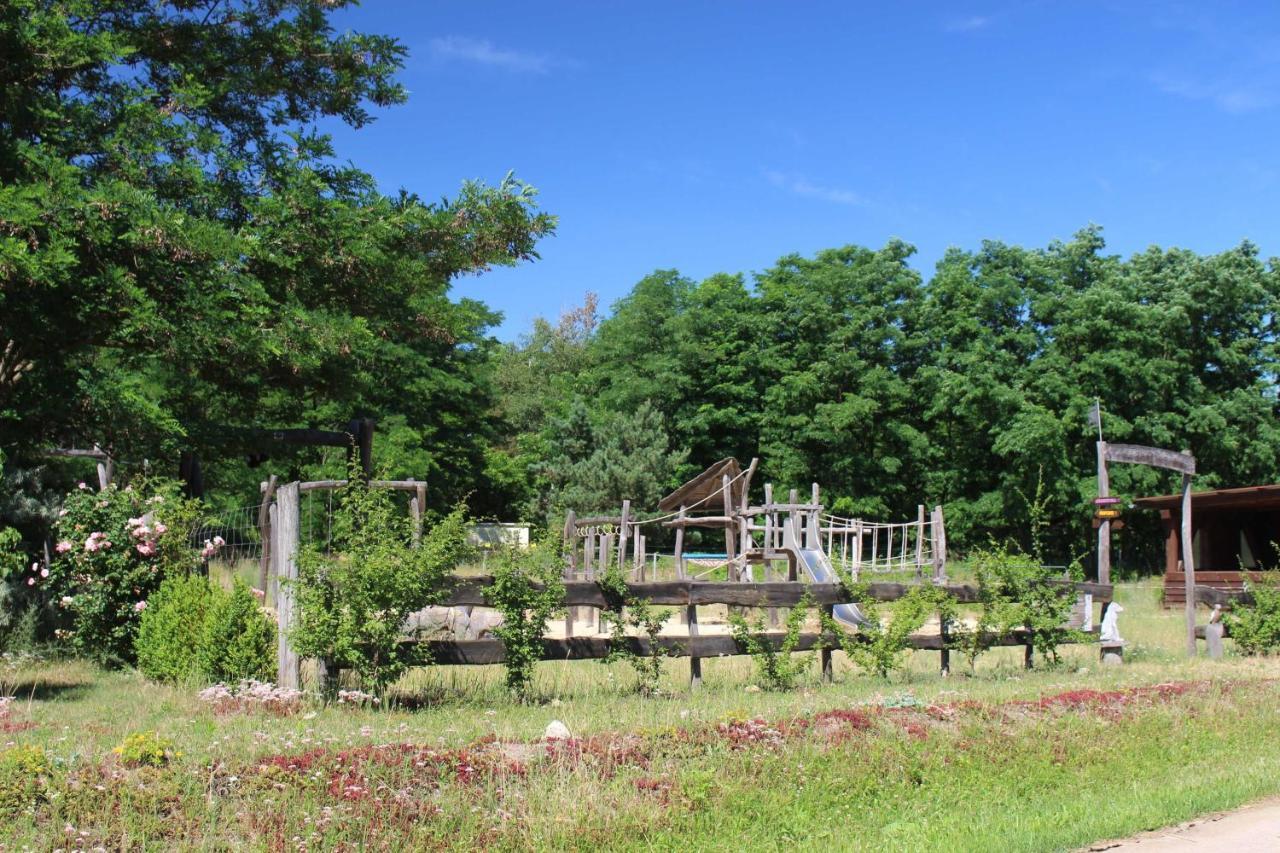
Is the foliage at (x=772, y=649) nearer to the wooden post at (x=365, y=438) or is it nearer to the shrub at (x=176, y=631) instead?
the shrub at (x=176, y=631)

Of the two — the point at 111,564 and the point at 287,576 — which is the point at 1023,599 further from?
the point at 111,564

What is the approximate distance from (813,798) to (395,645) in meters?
3.72

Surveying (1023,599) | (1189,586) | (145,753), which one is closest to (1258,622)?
(1189,586)

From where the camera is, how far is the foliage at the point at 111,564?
11.5m

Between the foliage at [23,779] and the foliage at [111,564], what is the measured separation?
633 centimetres

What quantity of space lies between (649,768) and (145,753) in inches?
107

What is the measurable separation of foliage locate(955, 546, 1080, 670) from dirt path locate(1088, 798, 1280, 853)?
5.42 metres

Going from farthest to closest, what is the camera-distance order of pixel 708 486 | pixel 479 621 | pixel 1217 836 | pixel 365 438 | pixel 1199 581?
pixel 1199 581 → pixel 708 486 → pixel 479 621 → pixel 365 438 → pixel 1217 836

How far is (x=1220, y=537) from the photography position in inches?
1351

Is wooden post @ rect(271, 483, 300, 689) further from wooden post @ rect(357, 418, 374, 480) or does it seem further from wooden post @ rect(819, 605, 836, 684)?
wooden post @ rect(357, 418, 374, 480)

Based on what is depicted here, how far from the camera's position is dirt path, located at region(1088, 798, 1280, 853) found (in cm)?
592

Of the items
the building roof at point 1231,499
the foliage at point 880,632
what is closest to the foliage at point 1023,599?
the foliage at point 880,632

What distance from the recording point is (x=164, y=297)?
40.6 feet

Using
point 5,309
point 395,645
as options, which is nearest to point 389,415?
point 5,309
